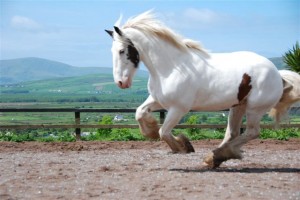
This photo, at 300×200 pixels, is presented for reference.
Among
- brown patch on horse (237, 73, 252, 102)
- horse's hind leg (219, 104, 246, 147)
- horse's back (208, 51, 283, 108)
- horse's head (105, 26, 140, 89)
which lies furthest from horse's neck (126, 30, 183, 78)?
horse's hind leg (219, 104, 246, 147)

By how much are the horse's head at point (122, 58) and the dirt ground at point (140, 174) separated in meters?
1.32

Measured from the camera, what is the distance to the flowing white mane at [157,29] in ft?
27.4

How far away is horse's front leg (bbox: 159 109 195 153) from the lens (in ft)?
26.6

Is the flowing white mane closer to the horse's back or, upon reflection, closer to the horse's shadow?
the horse's back

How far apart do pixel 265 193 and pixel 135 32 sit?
3206 millimetres

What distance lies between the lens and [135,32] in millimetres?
8328

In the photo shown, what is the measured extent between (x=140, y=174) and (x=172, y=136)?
0.89 meters

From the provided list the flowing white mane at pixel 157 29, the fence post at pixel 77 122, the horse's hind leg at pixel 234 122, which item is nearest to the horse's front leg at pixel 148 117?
the flowing white mane at pixel 157 29

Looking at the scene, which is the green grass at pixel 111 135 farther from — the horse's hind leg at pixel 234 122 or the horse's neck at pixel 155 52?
the horse's neck at pixel 155 52

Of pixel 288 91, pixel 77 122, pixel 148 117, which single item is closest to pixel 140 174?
pixel 148 117

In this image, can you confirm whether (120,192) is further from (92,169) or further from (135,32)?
(135,32)

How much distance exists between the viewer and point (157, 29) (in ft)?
27.4

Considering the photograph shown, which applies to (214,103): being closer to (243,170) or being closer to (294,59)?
(243,170)

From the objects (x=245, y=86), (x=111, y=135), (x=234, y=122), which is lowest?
(x=111, y=135)
